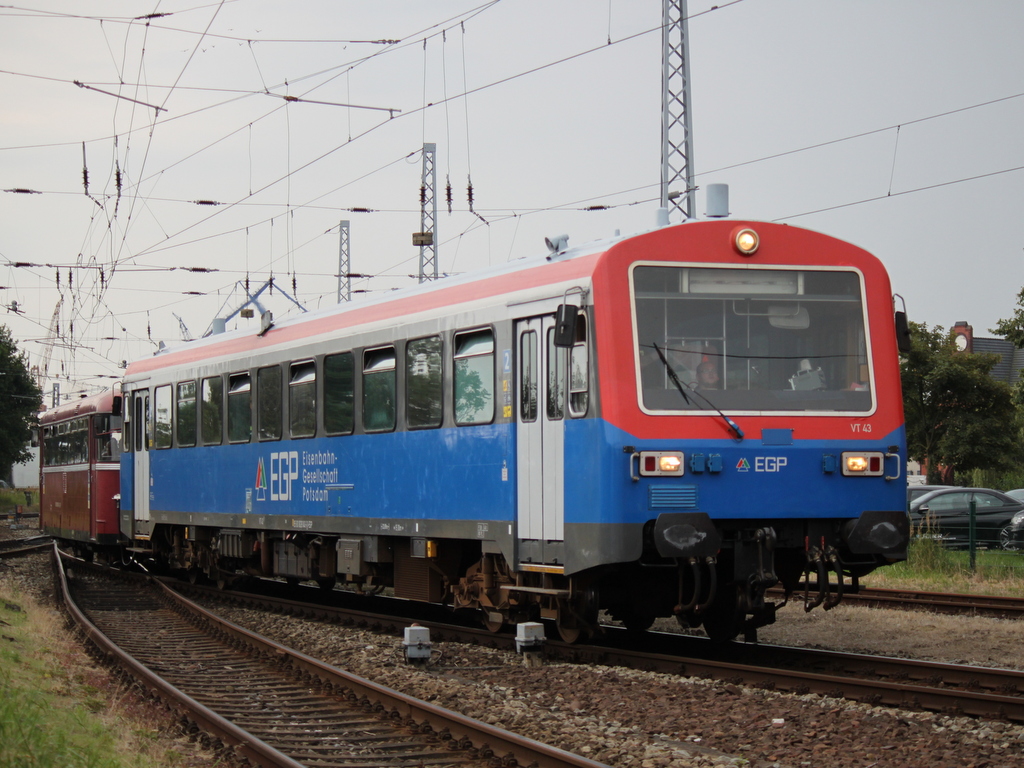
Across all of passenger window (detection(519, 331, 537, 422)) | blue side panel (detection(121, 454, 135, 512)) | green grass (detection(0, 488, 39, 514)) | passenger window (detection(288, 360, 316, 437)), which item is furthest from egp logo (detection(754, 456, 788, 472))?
green grass (detection(0, 488, 39, 514))

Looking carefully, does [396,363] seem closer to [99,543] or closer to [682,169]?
[682,169]

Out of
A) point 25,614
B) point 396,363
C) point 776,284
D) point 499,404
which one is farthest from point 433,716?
point 25,614

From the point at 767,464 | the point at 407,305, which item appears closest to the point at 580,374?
the point at 767,464

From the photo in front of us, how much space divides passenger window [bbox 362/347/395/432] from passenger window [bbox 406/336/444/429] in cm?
37

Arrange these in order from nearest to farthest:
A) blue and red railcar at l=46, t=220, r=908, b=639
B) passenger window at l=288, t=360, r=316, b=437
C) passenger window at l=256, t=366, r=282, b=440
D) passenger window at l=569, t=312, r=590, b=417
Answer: blue and red railcar at l=46, t=220, r=908, b=639 → passenger window at l=569, t=312, r=590, b=417 → passenger window at l=288, t=360, r=316, b=437 → passenger window at l=256, t=366, r=282, b=440

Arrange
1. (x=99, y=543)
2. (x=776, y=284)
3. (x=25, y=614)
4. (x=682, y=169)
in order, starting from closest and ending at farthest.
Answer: (x=776, y=284), (x=25, y=614), (x=682, y=169), (x=99, y=543)

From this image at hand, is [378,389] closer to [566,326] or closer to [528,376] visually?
[528,376]

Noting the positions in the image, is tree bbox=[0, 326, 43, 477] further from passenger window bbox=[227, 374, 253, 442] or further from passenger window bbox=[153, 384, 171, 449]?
passenger window bbox=[227, 374, 253, 442]

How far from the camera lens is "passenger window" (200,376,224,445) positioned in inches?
696

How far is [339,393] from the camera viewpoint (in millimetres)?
14305

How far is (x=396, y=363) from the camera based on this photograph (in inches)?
515

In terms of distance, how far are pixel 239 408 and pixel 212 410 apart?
113 cm

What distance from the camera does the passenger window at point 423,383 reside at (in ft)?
40.5

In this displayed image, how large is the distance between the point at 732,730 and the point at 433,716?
186 cm
